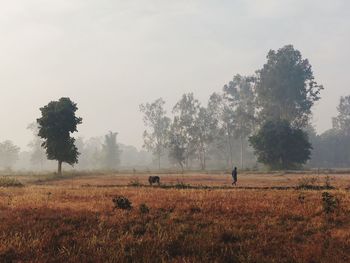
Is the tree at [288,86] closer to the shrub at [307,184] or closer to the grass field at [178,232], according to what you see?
the shrub at [307,184]

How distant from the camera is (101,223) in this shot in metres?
13.8

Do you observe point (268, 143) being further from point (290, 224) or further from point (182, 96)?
point (290, 224)

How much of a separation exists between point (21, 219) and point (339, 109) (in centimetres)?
15524

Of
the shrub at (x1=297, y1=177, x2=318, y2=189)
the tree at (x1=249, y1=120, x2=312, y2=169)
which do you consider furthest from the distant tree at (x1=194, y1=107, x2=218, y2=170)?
the shrub at (x1=297, y1=177, x2=318, y2=189)

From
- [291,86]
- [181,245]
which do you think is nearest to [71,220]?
[181,245]

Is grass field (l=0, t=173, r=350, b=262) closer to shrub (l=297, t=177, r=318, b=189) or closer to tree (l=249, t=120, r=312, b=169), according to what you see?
shrub (l=297, t=177, r=318, b=189)

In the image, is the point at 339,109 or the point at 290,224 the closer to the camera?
the point at 290,224

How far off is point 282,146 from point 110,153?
87.6 metres

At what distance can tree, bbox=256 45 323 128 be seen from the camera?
338 feet

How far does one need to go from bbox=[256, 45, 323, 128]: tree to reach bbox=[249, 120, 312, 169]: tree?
23849 millimetres

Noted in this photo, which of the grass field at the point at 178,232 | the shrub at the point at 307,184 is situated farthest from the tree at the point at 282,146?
the grass field at the point at 178,232

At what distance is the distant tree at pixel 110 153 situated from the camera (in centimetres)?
15050

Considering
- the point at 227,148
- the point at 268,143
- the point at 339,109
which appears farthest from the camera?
the point at 339,109

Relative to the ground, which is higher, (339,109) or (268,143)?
(339,109)
